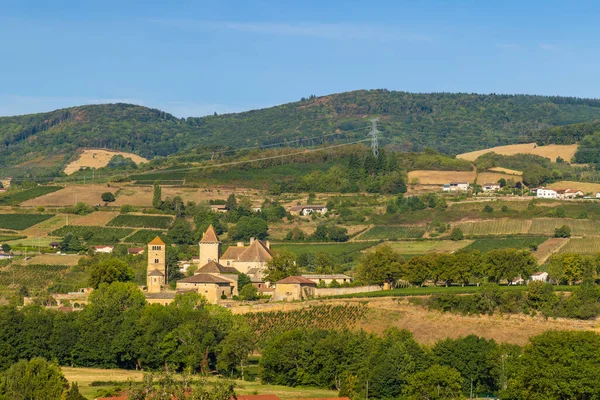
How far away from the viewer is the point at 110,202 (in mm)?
153250

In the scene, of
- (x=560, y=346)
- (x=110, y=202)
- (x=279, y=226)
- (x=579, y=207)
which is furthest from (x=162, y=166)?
(x=560, y=346)

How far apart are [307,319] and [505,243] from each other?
34.6 meters

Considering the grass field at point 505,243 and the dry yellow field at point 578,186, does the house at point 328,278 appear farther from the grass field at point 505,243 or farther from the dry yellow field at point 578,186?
the dry yellow field at point 578,186

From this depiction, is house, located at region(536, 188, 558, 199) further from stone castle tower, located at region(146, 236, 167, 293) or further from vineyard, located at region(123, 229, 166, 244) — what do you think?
stone castle tower, located at region(146, 236, 167, 293)

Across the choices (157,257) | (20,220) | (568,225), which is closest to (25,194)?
(20,220)

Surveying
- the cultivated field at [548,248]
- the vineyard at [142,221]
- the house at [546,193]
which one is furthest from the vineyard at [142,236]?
the house at [546,193]

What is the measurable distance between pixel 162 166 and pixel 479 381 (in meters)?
121

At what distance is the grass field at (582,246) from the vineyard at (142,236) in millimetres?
40587

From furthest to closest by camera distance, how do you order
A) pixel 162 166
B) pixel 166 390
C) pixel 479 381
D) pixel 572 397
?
pixel 162 166 → pixel 479 381 → pixel 572 397 → pixel 166 390

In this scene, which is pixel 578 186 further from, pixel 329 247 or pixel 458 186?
pixel 329 247

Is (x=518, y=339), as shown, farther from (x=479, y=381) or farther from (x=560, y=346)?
(x=560, y=346)

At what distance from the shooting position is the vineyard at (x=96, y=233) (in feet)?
436

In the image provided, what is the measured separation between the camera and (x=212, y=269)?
10688 cm

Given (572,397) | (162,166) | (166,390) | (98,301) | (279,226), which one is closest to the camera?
(166,390)
